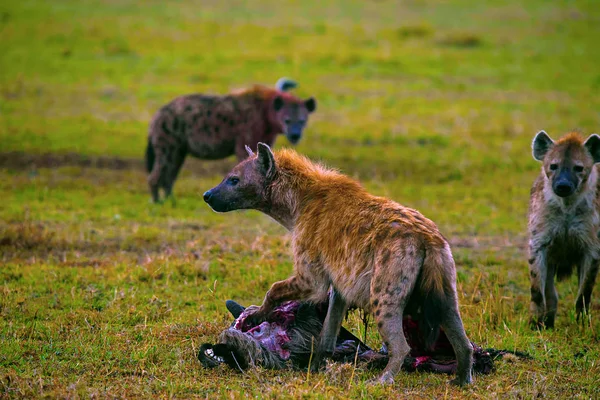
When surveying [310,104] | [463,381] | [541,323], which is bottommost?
[541,323]

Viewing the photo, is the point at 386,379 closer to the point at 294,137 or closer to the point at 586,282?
the point at 586,282

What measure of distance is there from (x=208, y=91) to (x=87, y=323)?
8.39 m

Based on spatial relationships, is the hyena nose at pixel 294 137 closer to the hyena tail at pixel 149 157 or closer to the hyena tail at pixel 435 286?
the hyena tail at pixel 149 157

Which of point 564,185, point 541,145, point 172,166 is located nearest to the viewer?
point 564,185

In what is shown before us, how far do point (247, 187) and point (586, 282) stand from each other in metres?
2.15

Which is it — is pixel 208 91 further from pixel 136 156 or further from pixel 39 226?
pixel 39 226

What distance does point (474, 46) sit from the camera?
16.9m

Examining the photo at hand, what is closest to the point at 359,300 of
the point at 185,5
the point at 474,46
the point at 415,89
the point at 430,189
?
the point at 430,189

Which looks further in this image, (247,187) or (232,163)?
(232,163)

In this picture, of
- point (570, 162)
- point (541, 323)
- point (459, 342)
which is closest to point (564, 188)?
point (570, 162)

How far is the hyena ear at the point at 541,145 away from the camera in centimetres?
537

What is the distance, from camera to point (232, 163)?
10180 mm

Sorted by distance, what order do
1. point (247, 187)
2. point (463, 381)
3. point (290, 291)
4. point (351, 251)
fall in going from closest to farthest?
point (463, 381) < point (351, 251) < point (290, 291) < point (247, 187)

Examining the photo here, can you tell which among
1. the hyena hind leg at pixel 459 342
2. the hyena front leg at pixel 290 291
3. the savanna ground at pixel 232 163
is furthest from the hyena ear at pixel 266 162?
A: the hyena hind leg at pixel 459 342
